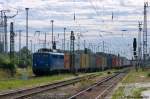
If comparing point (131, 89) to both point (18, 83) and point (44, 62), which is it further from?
point (44, 62)

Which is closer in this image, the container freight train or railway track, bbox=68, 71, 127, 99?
railway track, bbox=68, 71, 127, 99

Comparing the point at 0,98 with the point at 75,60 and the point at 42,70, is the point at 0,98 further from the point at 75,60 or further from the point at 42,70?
the point at 75,60

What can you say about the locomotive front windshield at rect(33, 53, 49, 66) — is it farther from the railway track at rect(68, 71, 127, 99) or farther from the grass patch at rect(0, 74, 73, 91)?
the railway track at rect(68, 71, 127, 99)

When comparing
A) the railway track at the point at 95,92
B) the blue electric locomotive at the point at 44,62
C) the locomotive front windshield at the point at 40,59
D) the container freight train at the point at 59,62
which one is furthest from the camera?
the container freight train at the point at 59,62

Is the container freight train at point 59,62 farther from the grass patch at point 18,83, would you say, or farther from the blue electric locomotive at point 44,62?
the grass patch at point 18,83

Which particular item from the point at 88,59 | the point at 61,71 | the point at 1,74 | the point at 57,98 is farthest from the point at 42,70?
the point at 57,98

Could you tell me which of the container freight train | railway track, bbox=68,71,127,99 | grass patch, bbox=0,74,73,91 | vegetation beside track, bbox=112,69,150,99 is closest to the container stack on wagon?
the container freight train

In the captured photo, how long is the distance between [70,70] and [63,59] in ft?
28.4

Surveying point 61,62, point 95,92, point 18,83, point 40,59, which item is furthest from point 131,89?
point 61,62

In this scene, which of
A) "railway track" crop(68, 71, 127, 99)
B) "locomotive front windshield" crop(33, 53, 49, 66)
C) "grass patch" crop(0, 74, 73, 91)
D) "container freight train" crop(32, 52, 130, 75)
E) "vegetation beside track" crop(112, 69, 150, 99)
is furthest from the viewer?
"container freight train" crop(32, 52, 130, 75)

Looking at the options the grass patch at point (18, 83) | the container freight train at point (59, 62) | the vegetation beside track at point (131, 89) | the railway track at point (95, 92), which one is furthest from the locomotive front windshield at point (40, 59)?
the railway track at point (95, 92)

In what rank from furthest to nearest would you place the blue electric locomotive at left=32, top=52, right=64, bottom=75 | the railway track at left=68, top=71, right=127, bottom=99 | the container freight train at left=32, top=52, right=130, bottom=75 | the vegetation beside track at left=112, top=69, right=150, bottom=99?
the container freight train at left=32, top=52, right=130, bottom=75
the blue electric locomotive at left=32, top=52, right=64, bottom=75
the railway track at left=68, top=71, right=127, bottom=99
the vegetation beside track at left=112, top=69, right=150, bottom=99

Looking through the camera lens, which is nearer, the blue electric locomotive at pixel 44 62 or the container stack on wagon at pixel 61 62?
the blue electric locomotive at pixel 44 62

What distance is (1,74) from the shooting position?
6222 cm
